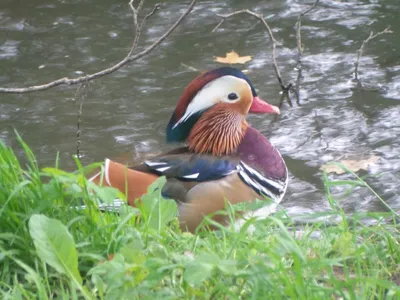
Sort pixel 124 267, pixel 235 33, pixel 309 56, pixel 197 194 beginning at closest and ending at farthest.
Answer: pixel 124 267
pixel 197 194
pixel 309 56
pixel 235 33

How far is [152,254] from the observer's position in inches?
91.7

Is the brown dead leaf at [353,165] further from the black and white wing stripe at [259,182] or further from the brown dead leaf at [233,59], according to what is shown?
the brown dead leaf at [233,59]

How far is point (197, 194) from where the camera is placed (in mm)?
3957

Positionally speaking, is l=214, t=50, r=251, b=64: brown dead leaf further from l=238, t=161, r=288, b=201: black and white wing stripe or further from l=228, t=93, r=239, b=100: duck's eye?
l=238, t=161, r=288, b=201: black and white wing stripe

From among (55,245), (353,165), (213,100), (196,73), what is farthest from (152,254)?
(196,73)

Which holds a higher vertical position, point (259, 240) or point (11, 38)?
point (259, 240)

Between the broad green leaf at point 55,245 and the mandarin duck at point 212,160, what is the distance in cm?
145

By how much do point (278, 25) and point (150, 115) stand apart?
1.79 metres

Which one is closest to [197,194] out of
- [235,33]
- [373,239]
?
[373,239]

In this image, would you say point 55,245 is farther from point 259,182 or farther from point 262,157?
point 262,157

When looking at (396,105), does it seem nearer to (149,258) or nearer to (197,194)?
(197,194)

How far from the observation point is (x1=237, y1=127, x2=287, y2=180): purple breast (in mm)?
4234

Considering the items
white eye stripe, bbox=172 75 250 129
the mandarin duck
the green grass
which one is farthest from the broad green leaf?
white eye stripe, bbox=172 75 250 129

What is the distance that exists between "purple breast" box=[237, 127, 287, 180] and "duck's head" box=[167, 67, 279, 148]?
7.1 inches
